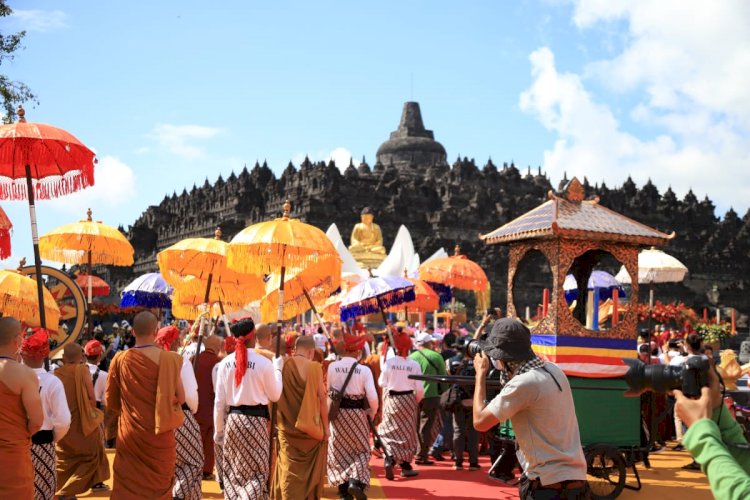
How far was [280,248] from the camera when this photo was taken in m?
7.59

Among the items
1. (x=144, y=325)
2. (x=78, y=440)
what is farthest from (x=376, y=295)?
(x=144, y=325)

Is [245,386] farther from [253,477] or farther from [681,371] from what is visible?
[681,371]

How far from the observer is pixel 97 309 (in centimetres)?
2659

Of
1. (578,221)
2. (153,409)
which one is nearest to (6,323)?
(153,409)

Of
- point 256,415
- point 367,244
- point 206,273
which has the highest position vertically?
point 367,244

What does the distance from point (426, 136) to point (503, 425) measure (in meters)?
59.1

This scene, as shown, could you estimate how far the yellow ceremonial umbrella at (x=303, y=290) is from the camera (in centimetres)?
862

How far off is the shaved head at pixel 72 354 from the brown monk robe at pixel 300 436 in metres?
1.60

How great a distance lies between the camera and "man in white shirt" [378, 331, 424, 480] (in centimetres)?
850

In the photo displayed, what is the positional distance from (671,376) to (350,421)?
188 inches

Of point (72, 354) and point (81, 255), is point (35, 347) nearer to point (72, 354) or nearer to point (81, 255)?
point (72, 354)

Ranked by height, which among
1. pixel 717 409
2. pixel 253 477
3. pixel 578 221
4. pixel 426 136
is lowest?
pixel 253 477

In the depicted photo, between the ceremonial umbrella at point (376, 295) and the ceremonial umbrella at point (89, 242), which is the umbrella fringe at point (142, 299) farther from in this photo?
the ceremonial umbrella at point (89, 242)

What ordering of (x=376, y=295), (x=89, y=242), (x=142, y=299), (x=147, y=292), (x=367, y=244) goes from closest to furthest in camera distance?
(x=89, y=242) → (x=376, y=295) → (x=147, y=292) → (x=142, y=299) → (x=367, y=244)
